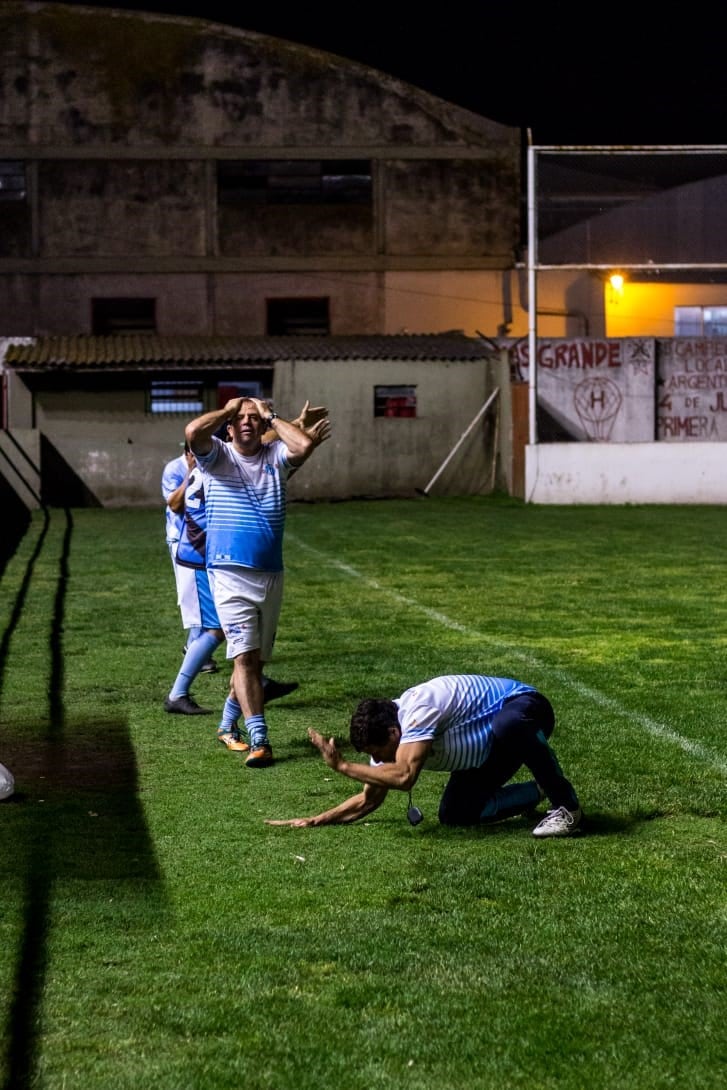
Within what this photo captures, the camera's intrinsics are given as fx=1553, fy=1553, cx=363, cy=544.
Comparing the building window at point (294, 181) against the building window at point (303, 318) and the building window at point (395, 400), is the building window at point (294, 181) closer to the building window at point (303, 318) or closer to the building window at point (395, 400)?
the building window at point (303, 318)

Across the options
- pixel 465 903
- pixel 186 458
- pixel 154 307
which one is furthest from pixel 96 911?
pixel 154 307

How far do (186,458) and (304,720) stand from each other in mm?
2231

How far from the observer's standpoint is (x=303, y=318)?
3984 cm

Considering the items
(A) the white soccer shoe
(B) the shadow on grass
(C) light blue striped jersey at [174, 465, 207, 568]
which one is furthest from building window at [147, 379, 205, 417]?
(A) the white soccer shoe

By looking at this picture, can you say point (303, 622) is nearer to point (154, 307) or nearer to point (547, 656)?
point (547, 656)

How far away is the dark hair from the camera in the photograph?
5902 mm

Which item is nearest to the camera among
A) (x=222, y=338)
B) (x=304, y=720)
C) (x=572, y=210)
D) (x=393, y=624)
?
(x=304, y=720)

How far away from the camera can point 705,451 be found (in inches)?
1144

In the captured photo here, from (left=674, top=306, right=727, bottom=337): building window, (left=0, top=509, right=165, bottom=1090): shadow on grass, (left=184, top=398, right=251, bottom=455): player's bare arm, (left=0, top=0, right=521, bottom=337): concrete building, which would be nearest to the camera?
(left=0, top=509, right=165, bottom=1090): shadow on grass

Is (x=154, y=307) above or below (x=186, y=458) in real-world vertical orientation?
above

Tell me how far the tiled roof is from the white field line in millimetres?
17777

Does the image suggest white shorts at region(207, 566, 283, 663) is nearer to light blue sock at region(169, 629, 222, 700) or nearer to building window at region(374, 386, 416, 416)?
light blue sock at region(169, 629, 222, 700)

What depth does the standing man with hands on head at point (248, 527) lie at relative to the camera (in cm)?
807

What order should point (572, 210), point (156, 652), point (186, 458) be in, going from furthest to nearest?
point (572, 210) < point (156, 652) < point (186, 458)
